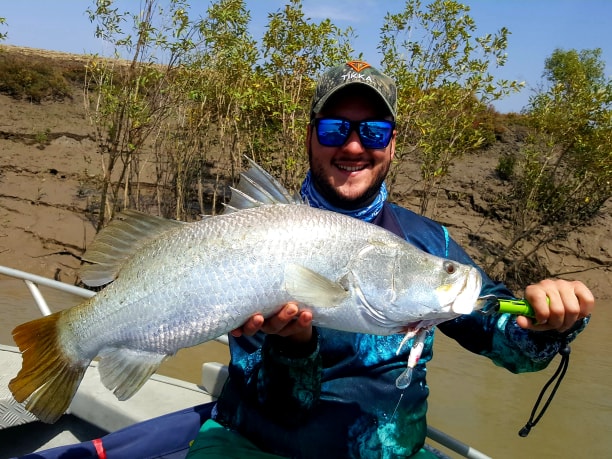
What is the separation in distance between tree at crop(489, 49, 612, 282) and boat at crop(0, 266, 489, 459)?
422 inches

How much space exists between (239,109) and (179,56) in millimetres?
1525

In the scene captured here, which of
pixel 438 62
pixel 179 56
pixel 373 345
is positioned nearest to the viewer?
pixel 373 345

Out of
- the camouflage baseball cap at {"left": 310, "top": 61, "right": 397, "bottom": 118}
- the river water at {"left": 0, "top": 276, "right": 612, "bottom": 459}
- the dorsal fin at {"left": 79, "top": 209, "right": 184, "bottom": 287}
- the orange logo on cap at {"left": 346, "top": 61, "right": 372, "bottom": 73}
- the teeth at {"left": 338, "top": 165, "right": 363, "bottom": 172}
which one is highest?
the orange logo on cap at {"left": 346, "top": 61, "right": 372, "bottom": 73}

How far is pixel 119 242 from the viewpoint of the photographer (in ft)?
6.20

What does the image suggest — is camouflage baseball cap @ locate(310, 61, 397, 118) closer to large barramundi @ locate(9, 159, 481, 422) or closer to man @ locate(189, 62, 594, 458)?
man @ locate(189, 62, 594, 458)

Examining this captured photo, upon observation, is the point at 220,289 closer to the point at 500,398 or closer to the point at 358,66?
the point at 358,66

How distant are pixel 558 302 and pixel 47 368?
64.0 inches

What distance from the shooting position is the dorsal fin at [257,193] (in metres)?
1.92

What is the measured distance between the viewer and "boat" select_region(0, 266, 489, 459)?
2723 millimetres

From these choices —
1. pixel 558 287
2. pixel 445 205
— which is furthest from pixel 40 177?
pixel 558 287

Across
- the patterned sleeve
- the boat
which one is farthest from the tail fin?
the boat

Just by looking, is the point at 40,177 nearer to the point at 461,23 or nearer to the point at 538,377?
the point at 461,23

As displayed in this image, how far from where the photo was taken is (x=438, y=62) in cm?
1075

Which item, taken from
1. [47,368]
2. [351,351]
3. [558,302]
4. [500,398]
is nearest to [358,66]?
[351,351]
